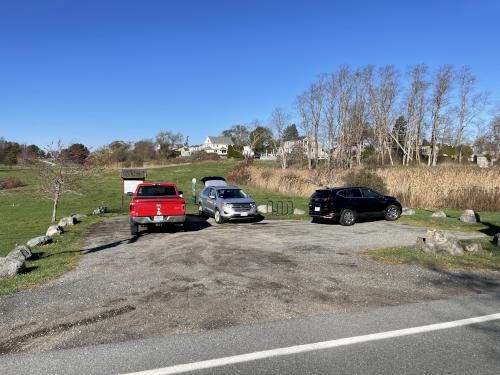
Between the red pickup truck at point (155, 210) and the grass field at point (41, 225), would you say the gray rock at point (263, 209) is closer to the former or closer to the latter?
the grass field at point (41, 225)

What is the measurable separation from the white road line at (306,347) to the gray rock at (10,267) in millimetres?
5575

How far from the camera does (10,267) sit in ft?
27.7

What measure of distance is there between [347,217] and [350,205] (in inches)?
21.9

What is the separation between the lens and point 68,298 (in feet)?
22.6

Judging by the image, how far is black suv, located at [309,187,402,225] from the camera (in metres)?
18.1

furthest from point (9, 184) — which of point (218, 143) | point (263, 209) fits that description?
point (218, 143)

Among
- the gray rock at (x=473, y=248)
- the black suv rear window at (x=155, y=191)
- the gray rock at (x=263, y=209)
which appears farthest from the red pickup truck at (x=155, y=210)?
the gray rock at (x=473, y=248)

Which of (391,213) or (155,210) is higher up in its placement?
(155,210)

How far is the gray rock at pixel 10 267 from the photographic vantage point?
8342mm

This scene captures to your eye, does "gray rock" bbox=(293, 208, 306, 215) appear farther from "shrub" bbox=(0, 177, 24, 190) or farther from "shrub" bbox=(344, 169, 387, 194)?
"shrub" bbox=(0, 177, 24, 190)

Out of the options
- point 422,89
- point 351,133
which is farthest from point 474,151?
point 351,133

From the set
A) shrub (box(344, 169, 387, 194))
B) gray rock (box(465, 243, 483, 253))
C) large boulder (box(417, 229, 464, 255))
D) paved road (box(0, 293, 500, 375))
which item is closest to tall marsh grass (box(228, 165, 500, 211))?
shrub (box(344, 169, 387, 194))

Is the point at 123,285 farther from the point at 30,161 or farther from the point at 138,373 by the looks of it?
the point at 30,161

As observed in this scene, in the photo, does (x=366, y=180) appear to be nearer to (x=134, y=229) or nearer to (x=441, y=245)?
(x=134, y=229)
